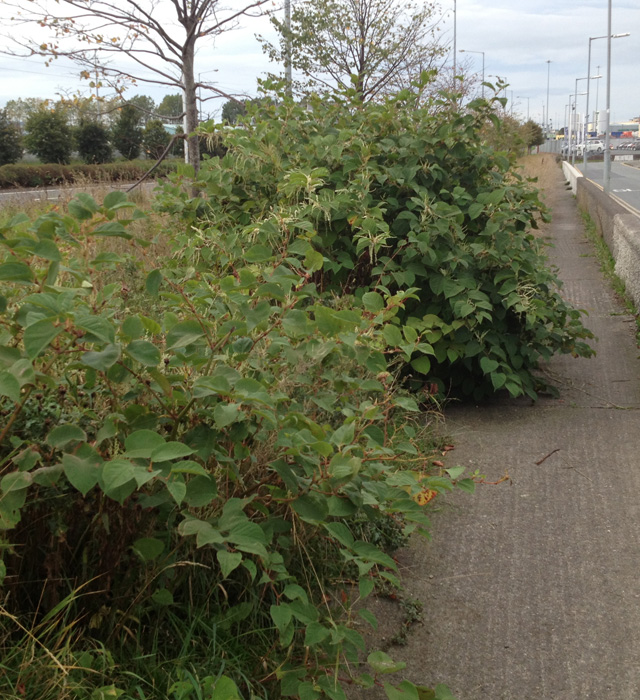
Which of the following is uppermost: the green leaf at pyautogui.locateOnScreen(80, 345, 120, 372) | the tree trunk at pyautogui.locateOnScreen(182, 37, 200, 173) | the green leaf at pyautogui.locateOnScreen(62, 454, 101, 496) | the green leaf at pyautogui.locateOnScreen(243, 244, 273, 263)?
the tree trunk at pyautogui.locateOnScreen(182, 37, 200, 173)

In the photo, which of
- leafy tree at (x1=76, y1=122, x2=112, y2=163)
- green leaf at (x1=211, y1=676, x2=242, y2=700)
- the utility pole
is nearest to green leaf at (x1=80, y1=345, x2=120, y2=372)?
green leaf at (x1=211, y1=676, x2=242, y2=700)

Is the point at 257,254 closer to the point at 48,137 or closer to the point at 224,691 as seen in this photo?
the point at 224,691

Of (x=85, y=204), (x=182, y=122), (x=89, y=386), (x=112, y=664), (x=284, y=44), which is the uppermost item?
(x=284, y=44)

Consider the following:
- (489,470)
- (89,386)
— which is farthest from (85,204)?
(489,470)

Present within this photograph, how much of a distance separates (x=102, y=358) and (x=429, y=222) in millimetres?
3219

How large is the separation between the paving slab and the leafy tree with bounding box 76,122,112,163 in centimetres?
Result: 2984

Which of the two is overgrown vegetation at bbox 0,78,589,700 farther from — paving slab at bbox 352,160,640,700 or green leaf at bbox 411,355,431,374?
green leaf at bbox 411,355,431,374

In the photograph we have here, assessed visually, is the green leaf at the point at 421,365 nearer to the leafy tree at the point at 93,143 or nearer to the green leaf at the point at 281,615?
the green leaf at the point at 281,615

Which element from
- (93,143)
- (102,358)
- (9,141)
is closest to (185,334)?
(102,358)

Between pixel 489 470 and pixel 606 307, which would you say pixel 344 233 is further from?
pixel 606 307

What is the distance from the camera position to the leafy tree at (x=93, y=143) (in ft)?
105

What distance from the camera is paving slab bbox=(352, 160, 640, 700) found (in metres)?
2.58

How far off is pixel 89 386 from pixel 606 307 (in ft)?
22.5

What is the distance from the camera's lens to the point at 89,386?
2.13 metres
